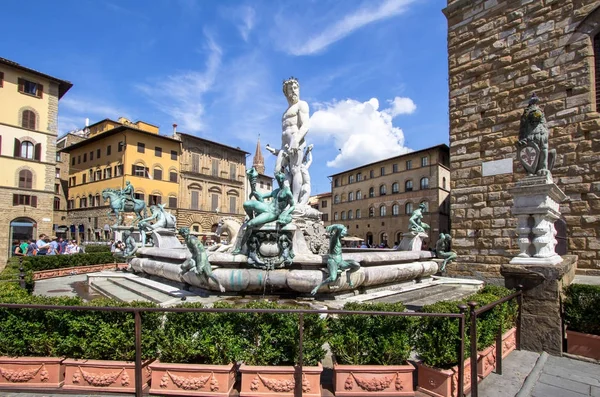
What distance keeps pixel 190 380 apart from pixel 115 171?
4090cm

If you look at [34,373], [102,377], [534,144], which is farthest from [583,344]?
[34,373]

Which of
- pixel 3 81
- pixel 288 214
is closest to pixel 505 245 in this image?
pixel 288 214

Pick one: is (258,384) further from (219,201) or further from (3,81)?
(219,201)

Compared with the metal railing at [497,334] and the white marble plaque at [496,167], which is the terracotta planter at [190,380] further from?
the white marble plaque at [496,167]

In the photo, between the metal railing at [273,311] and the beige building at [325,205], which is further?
the beige building at [325,205]

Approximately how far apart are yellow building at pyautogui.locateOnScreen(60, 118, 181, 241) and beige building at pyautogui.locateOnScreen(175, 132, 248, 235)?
1.38 m

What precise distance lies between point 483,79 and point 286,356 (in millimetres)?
11218

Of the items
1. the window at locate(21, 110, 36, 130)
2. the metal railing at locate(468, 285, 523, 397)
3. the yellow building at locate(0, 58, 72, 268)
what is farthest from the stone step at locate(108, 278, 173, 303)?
the window at locate(21, 110, 36, 130)

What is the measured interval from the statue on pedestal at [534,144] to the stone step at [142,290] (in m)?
6.56

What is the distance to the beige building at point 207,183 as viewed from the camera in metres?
43.7

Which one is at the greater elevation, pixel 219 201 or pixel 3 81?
pixel 3 81

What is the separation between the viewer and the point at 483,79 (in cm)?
1117

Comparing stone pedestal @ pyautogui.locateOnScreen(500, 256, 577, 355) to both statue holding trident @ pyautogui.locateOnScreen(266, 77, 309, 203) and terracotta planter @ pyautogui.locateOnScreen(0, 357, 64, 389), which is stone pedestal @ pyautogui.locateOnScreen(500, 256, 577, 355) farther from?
statue holding trident @ pyautogui.locateOnScreen(266, 77, 309, 203)

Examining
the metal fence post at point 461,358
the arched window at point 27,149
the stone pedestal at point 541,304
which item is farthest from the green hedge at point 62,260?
the arched window at point 27,149
